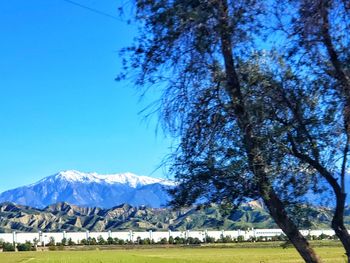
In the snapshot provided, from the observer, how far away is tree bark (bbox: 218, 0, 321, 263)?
9.39m

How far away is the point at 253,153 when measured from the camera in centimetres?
941

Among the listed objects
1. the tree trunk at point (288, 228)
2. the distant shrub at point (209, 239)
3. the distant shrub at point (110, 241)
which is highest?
the distant shrub at point (110, 241)

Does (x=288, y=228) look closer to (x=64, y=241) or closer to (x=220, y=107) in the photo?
(x=220, y=107)

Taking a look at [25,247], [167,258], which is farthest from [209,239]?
[167,258]

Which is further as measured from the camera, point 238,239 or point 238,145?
point 238,239

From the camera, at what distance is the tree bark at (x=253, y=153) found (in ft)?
Result: 30.8

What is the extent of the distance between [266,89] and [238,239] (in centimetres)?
15524

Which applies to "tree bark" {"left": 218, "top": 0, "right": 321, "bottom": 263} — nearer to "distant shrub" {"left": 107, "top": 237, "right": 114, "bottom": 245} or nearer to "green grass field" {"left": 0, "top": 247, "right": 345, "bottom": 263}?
"green grass field" {"left": 0, "top": 247, "right": 345, "bottom": 263}

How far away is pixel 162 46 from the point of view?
32.1ft

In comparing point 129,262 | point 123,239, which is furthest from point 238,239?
point 129,262

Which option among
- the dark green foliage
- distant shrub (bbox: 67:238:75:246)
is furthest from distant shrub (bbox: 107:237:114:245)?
the dark green foliage

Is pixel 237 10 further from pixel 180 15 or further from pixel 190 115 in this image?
pixel 190 115

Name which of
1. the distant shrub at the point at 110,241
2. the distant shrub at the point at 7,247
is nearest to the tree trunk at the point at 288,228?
the distant shrub at the point at 7,247

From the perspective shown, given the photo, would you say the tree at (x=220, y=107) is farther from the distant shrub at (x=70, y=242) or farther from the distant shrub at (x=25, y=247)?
the distant shrub at (x=70, y=242)
